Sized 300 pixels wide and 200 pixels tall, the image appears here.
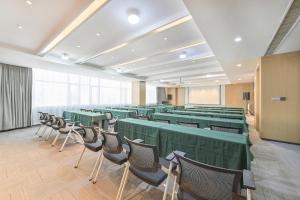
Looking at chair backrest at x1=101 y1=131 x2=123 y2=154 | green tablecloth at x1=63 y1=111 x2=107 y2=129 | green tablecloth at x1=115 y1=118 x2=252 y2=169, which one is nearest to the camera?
green tablecloth at x1=115 y1=118 x2=252 y2=169

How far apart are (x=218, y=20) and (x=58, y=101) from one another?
832 centimetres

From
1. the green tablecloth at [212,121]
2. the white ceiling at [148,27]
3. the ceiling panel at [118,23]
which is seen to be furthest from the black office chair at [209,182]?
the ceiling panel at [118,23]

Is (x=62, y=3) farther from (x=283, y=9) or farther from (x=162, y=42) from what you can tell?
(x=283, y=9)

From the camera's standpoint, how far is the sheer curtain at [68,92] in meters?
7.07

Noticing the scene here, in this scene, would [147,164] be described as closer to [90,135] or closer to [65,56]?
[90,135]

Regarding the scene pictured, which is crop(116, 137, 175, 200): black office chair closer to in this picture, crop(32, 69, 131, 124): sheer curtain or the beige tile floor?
the beige tile floor

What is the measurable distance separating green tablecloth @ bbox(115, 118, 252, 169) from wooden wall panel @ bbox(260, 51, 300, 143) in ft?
13.2

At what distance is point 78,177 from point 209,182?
2.26 metres

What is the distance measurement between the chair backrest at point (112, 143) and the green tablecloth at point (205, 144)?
0.64 metres

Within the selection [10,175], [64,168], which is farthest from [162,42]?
[10,175]

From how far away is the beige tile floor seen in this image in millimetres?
1980

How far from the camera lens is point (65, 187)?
2.14 m

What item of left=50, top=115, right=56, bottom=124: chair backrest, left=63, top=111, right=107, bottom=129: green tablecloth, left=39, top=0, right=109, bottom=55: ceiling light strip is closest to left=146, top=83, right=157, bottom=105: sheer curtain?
left=63, top=111, right=107, bottom=129: green tablecloth

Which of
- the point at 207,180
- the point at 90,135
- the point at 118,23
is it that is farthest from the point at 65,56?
the point at 207,180
